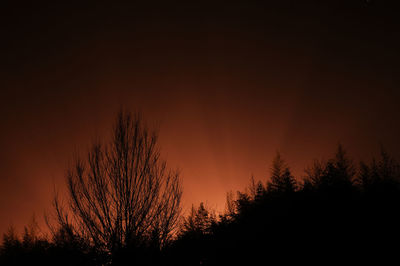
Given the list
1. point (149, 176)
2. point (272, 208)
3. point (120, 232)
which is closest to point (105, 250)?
point (120, 232)

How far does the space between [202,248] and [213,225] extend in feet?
5.40

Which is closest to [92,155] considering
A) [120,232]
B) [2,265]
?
[120,232]

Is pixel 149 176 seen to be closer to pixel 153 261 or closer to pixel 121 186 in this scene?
pixel 121 186

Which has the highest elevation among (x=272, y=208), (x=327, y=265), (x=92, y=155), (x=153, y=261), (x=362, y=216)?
(x=92, y=155)

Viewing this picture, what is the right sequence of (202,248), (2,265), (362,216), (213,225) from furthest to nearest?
(2,265), (213,225), (202,248), (362,216)

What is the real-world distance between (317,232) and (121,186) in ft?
22.9

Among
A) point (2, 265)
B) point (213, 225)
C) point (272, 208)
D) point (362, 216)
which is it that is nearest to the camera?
point (362, 216)

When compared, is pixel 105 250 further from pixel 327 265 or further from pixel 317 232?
pixel 317 232

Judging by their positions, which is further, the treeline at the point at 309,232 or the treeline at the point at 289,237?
the treeline at the point at 309,232

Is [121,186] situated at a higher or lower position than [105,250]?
higher

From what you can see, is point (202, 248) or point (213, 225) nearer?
point (202, 248)

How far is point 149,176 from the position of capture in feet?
18.7

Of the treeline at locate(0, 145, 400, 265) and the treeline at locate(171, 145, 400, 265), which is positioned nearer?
A: the treeline at locate(0, 145, 400, 265)

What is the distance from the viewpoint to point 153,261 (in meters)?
5.92
